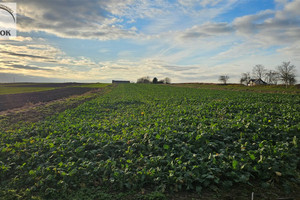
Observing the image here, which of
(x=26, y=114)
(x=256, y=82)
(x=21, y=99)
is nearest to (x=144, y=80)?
(x=256, y=82)

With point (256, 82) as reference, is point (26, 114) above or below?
below

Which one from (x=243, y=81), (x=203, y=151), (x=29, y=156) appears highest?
(x=243, y=81)

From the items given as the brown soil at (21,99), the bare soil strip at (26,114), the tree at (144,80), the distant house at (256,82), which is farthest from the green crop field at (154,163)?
the tree at (144,80)

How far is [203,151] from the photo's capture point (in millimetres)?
8312

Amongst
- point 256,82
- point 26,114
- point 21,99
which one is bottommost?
point 26,114

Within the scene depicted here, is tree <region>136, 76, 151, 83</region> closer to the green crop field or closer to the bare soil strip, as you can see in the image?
the bare soil strip

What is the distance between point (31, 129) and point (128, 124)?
6.26 meters

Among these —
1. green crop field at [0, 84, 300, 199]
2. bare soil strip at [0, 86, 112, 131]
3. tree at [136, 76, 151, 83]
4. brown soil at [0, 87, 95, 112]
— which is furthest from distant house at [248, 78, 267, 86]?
green crop field at [0, 84, 300, 199]

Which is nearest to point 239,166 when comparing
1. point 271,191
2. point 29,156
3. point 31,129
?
point 271,191

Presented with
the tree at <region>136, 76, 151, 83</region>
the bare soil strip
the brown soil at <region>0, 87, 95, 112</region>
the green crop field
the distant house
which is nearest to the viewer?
the green crop field

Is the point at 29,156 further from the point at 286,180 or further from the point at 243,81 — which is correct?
the point at 243,81

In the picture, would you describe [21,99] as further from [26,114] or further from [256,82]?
[256,82]

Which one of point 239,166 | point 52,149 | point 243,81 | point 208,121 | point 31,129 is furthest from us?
point 243,81

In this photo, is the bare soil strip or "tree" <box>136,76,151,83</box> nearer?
the bare soil strip
